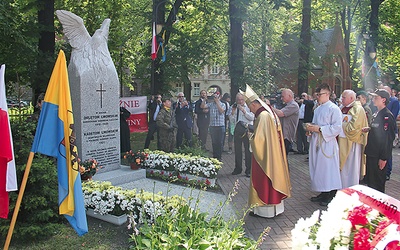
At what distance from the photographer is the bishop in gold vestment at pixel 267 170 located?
6141 millimetres

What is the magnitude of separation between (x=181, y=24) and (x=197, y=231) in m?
21.0

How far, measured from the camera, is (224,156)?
1305 cm

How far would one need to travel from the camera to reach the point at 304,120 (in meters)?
13.0

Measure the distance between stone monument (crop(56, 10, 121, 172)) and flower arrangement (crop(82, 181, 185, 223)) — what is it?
215 cm

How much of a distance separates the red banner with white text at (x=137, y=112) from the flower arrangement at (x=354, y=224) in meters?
14.2

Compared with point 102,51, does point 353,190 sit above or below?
below

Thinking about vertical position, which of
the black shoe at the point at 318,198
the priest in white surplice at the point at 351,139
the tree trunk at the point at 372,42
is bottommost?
the black shoe at the point at 318,198

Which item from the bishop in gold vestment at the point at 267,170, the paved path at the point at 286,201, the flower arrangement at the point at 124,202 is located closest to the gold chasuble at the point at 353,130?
the paved path at the point at 286,201

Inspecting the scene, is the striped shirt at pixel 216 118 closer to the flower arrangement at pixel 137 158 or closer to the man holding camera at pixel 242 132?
the man holding camera at pixel 242 132

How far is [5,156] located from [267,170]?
3.90 m

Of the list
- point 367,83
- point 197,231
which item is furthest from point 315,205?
point 367,83

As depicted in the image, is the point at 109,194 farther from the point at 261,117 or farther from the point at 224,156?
the point at 224,156

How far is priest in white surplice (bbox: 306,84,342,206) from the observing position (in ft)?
23.0

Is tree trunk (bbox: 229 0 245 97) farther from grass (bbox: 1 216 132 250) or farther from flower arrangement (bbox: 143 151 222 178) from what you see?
grass (bbox: 1 216 132 250)
